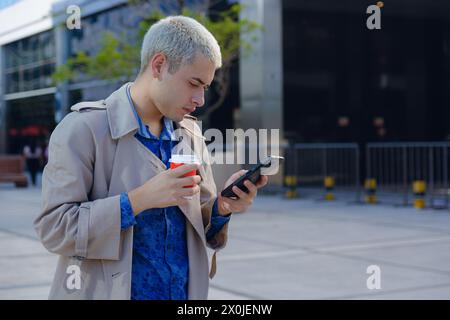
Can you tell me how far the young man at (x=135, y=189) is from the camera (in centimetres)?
224

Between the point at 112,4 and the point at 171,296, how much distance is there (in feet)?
77.9

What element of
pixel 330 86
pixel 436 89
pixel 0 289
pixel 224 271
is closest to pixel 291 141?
pixel 330 86

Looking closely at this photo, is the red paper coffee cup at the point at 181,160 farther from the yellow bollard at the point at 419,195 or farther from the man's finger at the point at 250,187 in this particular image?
the yellow bollard at the point at 419,195

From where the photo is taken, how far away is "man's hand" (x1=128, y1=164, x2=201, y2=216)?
2.21m

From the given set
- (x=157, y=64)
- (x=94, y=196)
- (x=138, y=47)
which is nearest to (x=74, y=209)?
(x=94, y=196)

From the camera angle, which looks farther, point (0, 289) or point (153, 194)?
point (0, 289)

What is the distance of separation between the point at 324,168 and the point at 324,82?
3.58 meters

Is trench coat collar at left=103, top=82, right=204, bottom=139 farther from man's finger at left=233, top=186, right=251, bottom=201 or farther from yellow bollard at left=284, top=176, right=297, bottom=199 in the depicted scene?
yellow bollard at left=284, top=176, right=297, bottom=199

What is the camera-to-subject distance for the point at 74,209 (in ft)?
7.36

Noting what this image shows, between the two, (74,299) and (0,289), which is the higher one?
(74,299)

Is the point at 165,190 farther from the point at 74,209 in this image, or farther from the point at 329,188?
the point at 329,188

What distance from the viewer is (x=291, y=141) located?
62.8 ft

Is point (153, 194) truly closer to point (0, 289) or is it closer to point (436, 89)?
point (0, 289)
